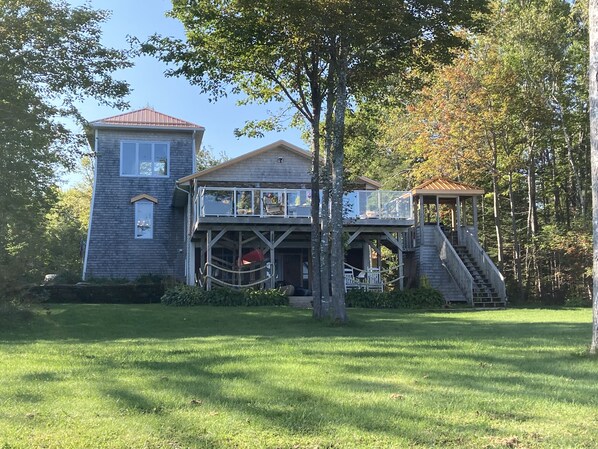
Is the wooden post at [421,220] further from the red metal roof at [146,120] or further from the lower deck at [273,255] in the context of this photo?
the red metal roof at [146,120]

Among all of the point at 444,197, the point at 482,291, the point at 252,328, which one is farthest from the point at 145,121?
the point at 482,291

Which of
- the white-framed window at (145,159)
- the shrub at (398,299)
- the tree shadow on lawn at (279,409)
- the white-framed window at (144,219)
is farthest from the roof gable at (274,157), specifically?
the tree shadow on lawn at (279,409)

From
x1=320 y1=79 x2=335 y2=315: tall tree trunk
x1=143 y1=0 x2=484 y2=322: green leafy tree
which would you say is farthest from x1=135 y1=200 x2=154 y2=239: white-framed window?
x1=320 y1=79 x2=335 y2=315: tall tree trunk

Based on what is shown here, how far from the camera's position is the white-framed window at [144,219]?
74.5 feet

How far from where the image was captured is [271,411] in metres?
4.21

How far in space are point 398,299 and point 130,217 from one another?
11.7 m

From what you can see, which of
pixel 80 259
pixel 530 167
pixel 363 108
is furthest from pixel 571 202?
pixel 80 259

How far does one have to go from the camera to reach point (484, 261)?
2006 centimetres

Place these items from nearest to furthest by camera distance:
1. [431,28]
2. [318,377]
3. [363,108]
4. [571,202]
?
1. [318,377]
2. [431,28]
3. [363,108]
4. [571,202]

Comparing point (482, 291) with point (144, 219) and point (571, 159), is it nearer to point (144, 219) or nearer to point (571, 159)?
point (571, 159)

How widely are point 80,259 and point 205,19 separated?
24.1m

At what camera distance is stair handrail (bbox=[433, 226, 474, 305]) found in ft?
61.2

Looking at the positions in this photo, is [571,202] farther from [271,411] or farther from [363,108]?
[271,411]

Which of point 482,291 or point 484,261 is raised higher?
point 484,261
